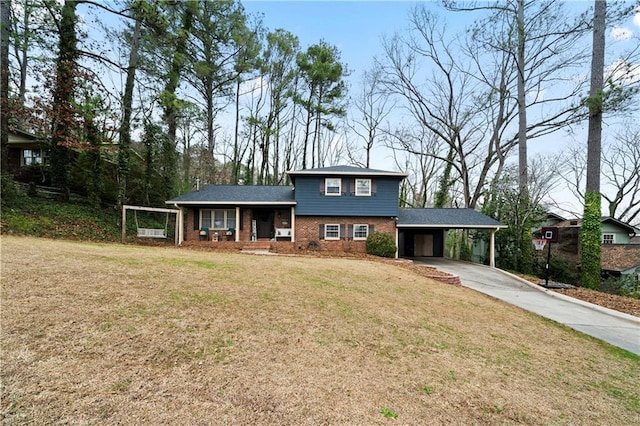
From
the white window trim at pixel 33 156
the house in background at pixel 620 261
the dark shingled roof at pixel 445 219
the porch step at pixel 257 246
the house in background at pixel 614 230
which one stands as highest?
the white window trim at pixel 33 156

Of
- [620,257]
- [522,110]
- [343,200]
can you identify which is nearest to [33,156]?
[343,200]

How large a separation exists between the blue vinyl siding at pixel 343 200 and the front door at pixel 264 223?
200cm

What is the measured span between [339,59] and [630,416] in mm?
26859

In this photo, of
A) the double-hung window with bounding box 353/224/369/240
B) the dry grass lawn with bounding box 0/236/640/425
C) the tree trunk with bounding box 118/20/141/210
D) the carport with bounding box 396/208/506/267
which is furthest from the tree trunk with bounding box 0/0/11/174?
the carport with bounding box 396/208/506/267

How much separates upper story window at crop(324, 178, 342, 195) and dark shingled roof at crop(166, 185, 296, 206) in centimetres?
201

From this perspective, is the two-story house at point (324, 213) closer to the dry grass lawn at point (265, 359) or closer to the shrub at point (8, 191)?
the shrub at point (8, 191)

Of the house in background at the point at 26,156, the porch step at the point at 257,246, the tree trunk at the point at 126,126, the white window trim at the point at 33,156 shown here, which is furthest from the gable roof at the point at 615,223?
the white window trim at the point at 33,156

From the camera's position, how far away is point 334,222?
52.5 ft

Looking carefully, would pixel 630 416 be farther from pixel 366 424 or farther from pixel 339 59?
pixel 339 59

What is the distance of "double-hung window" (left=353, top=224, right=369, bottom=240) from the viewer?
16.0 metres

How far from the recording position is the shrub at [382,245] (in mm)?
14824

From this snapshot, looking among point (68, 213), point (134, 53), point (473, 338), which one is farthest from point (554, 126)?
point (68, 213)

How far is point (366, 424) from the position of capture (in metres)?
2.59

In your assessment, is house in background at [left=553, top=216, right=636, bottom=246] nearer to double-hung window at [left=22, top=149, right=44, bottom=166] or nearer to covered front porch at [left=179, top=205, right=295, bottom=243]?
covered front porch at [left=179, top=205, right=295, bottom=243]
